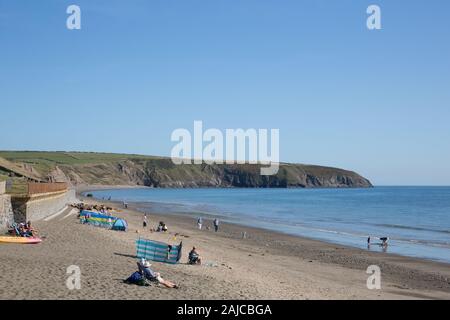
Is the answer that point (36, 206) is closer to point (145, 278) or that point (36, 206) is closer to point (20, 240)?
point (20, 240)

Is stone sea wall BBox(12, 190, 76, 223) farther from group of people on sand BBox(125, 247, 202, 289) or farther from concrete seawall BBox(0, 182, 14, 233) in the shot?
group of people on sand BBox(125, 247, 202, 289)

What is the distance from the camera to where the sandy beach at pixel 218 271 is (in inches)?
607

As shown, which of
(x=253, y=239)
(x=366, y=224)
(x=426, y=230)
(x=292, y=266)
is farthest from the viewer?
(x=366, y=224)

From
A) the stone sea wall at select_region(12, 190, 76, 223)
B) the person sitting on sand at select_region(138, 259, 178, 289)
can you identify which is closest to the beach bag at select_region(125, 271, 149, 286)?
the person sitting on sand at select_region(138, 259, 178, 289)

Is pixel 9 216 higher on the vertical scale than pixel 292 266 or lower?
higher

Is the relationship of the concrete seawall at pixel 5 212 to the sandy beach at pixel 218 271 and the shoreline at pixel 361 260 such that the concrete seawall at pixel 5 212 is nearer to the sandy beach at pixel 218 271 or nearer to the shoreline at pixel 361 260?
the sandy beach at pixel 218 271

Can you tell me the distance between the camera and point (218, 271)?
21.2 m

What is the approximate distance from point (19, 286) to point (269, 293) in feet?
23.9

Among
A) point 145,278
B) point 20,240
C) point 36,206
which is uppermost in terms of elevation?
point 36,206

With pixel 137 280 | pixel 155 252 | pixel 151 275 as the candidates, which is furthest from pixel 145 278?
pixel 155 252

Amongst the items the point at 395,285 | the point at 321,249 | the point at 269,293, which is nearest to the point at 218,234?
the point at 321,249

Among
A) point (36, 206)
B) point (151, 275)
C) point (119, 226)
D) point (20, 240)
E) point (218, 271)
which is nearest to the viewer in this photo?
point (151, 275)

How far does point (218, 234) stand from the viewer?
141 ft
